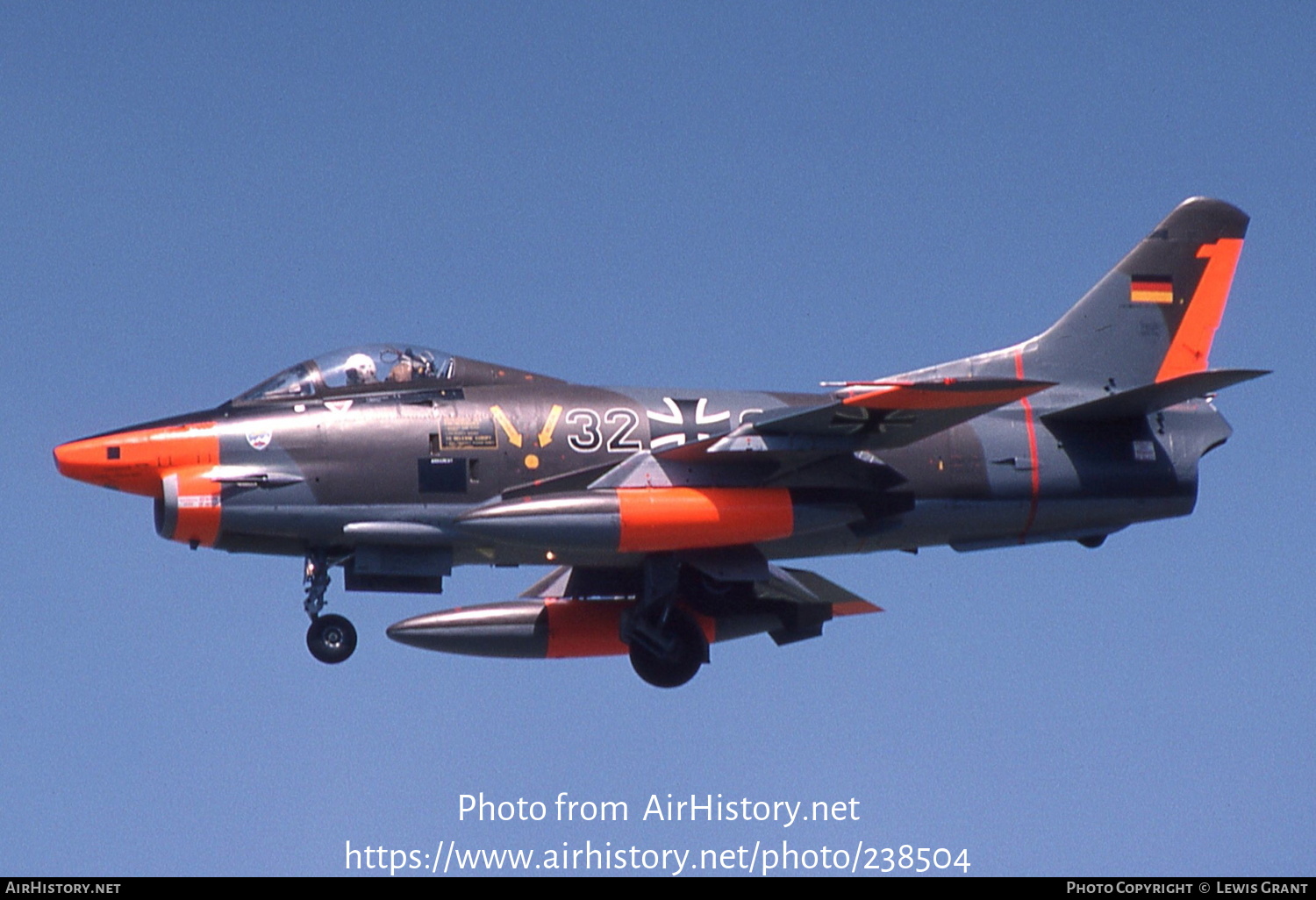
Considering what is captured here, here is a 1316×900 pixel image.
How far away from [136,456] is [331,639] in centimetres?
269

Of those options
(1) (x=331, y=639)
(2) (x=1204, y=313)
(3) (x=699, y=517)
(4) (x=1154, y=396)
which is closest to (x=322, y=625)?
(1) (x=331, y=639)

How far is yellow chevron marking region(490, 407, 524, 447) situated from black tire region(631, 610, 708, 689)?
260 cm

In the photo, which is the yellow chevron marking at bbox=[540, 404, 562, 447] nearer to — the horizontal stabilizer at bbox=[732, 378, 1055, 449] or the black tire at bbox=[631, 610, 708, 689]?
the horizontal stabilizer at bbox=[732, 378, 1055, 449]

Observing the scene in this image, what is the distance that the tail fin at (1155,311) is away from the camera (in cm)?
2162

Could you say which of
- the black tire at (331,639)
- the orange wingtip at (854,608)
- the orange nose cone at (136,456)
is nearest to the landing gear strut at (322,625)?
the black tire at (331,639)

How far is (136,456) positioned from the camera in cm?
1839

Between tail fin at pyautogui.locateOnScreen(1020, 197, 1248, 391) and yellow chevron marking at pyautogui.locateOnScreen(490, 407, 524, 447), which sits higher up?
tail fin at pyautogui.locateOnScreen(1020, 197, 1248, 391)

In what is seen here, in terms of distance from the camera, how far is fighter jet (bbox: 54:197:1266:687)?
18.3 metres

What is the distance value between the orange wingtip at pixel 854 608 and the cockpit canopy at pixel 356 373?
5.83m

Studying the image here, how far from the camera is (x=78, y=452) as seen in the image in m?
18.4

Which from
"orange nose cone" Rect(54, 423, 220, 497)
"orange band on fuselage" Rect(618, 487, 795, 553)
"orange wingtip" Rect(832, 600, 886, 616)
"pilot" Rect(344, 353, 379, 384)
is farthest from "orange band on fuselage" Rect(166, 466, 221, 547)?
"orange wingtip" Rect(832, 600, 886, 616)

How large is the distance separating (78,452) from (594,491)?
5.20m

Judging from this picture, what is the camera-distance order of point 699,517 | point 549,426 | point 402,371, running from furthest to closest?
point 402,371 → point 549,426 → point 699,517

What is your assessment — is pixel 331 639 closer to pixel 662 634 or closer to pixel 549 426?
pixel 549 426
